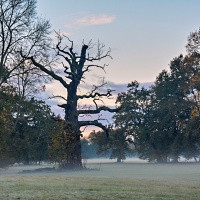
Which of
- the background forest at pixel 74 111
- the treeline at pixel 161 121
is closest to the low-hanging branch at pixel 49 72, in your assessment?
the background forest at pixel 74 111

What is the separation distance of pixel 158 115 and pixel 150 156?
712 cm

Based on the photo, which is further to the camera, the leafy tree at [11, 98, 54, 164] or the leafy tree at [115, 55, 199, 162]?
the leafy tree at [115, 55, 199, 162]

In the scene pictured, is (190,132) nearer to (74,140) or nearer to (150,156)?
(150,156)

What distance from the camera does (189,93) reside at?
66812mm

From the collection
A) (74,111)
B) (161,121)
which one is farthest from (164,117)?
(74,111)

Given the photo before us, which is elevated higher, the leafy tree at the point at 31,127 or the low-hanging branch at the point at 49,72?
the low-hanging branch at the point at 49,72

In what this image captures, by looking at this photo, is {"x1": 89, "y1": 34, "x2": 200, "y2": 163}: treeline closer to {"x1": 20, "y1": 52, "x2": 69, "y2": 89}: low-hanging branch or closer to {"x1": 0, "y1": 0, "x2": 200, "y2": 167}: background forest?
{"x1": 0, "y1": 0, "x2": 200, "y2": 167}: background forest

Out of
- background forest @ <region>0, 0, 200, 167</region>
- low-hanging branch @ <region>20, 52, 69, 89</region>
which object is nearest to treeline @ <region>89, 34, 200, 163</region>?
background forest @ <region>0, 0, 200, 167</region>

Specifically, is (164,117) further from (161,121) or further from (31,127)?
(31,127)

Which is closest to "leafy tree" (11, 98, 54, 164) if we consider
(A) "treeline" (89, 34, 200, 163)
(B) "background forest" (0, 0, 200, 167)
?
(B) "background forest" (0, 0, 200, 167)

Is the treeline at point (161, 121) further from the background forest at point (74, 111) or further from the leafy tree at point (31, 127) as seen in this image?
the leafy tree at point (31, 127)

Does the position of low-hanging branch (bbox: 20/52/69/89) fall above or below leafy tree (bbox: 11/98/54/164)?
above

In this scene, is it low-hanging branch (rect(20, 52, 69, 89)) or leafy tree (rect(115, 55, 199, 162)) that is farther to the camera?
leafy tree (rect(115, 55, 199, 162))

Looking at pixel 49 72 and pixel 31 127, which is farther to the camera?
pixel 31 127
